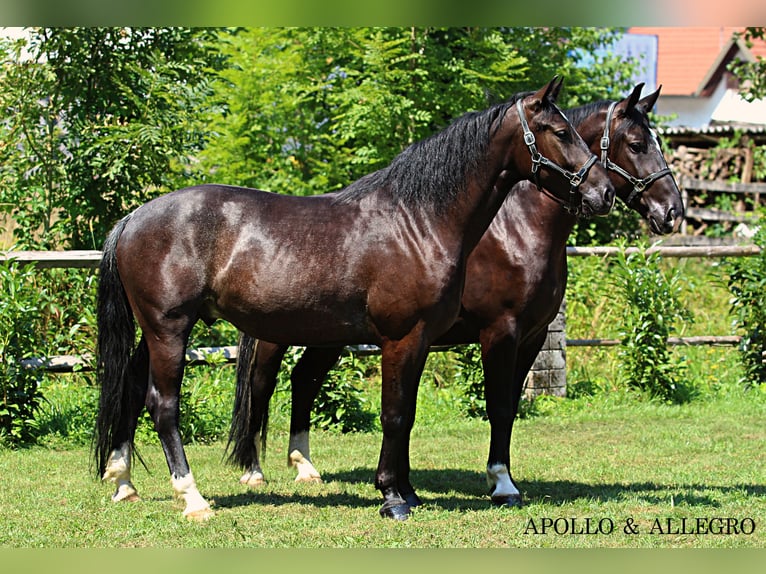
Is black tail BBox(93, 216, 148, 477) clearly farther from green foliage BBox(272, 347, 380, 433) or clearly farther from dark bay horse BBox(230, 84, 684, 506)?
green foliage BBox(272, 347, 380, 433)

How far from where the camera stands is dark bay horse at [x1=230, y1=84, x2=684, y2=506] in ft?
20.8

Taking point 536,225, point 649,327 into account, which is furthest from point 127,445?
point 649,327

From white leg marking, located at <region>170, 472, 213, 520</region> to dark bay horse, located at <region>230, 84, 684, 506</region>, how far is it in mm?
1183

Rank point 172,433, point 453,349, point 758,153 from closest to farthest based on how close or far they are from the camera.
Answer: point 172,433 < point 453,349 < point 758,153

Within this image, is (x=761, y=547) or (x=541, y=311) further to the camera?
(x=541, y=311)

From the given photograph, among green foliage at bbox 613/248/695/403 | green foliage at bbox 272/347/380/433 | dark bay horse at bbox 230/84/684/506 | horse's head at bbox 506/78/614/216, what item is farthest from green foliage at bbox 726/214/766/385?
horse's head at bbox 506/78/614/216

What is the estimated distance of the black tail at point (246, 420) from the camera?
6.80m

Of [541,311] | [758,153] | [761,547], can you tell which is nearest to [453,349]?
[541,311]

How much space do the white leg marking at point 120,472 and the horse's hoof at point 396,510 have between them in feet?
5.08

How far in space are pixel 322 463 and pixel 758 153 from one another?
590 inches

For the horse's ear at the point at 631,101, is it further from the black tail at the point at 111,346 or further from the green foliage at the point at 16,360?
the green foliage at the point at 16,360

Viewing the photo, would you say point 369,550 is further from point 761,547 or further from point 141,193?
point 141,193

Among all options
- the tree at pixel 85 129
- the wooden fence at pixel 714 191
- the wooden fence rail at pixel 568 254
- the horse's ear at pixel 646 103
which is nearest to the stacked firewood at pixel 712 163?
the wooden fence at pixel 714 191

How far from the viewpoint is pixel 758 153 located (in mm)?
19672
